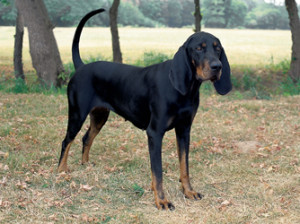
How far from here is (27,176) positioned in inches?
195

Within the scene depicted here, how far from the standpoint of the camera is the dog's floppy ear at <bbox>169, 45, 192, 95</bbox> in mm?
3822

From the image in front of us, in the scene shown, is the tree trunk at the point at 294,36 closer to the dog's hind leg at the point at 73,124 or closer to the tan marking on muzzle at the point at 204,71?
the dog's hind leg at the point at 73,124

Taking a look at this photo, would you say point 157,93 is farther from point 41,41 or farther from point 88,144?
point 41,41

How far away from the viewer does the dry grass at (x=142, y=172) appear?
13.2 feet

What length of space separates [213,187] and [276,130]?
296 cm

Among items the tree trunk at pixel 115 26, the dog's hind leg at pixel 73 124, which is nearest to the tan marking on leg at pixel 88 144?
the dog's hind leg at pixel 73 124

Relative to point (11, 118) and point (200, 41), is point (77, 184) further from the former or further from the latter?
point (11, 118)

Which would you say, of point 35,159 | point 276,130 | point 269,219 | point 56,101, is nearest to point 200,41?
point 269,219

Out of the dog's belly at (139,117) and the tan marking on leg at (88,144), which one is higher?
the dog's belly at (139,117)

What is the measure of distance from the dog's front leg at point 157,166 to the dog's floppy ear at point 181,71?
0.58 meters

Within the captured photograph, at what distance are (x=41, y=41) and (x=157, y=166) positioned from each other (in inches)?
298

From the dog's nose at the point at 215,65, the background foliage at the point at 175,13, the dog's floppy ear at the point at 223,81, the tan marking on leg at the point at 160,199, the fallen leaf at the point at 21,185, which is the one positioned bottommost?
the background foliage at the point at 175,13

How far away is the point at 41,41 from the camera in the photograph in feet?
34.6

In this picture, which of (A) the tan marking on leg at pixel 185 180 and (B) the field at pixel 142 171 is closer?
(B) the field at pixel 142 171
